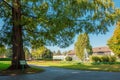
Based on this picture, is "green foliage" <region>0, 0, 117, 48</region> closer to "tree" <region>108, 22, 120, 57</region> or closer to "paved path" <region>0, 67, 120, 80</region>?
"paved path" <region>0, 67, 120, 80</region>

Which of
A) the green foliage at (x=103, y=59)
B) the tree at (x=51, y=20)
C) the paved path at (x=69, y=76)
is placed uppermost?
the tree at (x=51, y=20)

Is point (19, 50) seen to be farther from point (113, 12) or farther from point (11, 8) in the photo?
point (113, 12)

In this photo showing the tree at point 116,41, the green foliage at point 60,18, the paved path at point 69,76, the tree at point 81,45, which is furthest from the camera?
the tree at point 81,45

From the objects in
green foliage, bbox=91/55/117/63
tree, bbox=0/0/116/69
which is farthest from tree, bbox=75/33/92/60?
tree, bbox=0/0/116/69

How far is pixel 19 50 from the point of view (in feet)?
84.3

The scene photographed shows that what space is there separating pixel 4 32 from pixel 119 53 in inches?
1101

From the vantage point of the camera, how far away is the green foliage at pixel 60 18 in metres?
22.3

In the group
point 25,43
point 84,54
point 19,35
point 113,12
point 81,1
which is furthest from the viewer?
point 84,54

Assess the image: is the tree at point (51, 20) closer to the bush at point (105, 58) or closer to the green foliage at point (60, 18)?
the green foliage at point (60, 18)

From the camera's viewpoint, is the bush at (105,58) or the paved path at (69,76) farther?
the bush at (105,58)

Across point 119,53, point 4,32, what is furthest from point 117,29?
point 4,32

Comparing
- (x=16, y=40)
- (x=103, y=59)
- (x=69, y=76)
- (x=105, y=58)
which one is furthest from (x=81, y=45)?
(x=69, y=76)

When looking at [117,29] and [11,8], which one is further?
[117,29]

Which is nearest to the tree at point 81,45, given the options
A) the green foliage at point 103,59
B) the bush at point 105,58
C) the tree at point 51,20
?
the green foliage at point 103,59
